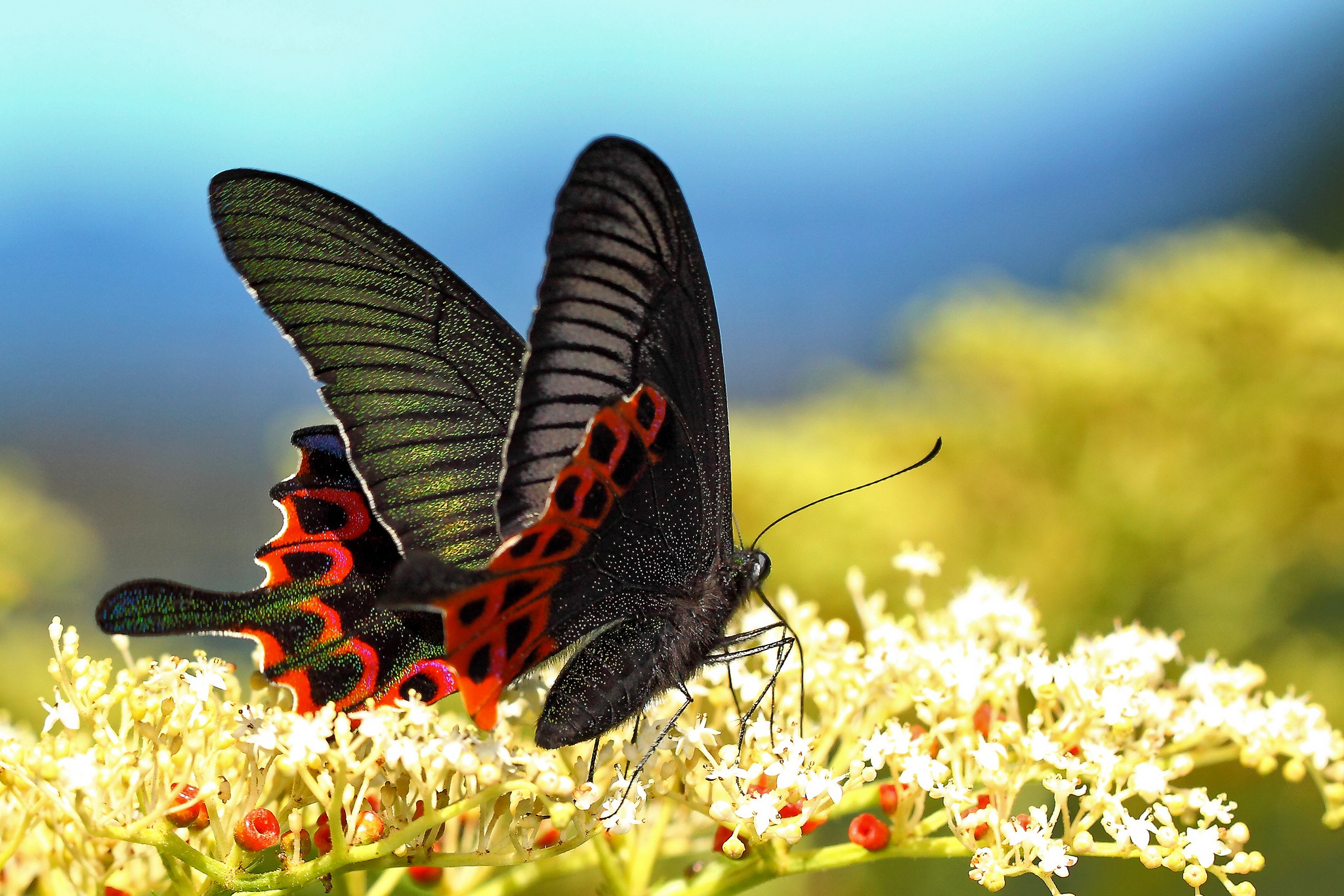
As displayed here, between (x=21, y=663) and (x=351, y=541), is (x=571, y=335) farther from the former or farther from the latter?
(x=21, y=663)

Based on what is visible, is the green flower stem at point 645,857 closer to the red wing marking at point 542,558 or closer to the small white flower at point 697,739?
the small white flower at point 697,739

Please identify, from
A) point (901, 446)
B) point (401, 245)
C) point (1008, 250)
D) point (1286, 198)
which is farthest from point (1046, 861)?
point (1008, 250)

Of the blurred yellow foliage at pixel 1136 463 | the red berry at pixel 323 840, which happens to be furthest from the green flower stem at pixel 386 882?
the blurred yellow foliage at pixel 1136 463

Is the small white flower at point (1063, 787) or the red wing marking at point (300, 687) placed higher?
the small white flower at point (1063, 787)

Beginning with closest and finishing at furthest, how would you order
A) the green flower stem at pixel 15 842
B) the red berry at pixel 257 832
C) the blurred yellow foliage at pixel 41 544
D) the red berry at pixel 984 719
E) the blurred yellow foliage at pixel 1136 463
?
the green flower stem at pixel 15 842
the red berry at pixel 257 832
the red berry at pixel 984 719
the blurred yellow foliage at pixel 41 544
the blurred yellow foliage at pixel 1136 463

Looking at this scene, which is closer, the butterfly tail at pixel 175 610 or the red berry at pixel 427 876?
the butterfly tail at pixel 175 610
